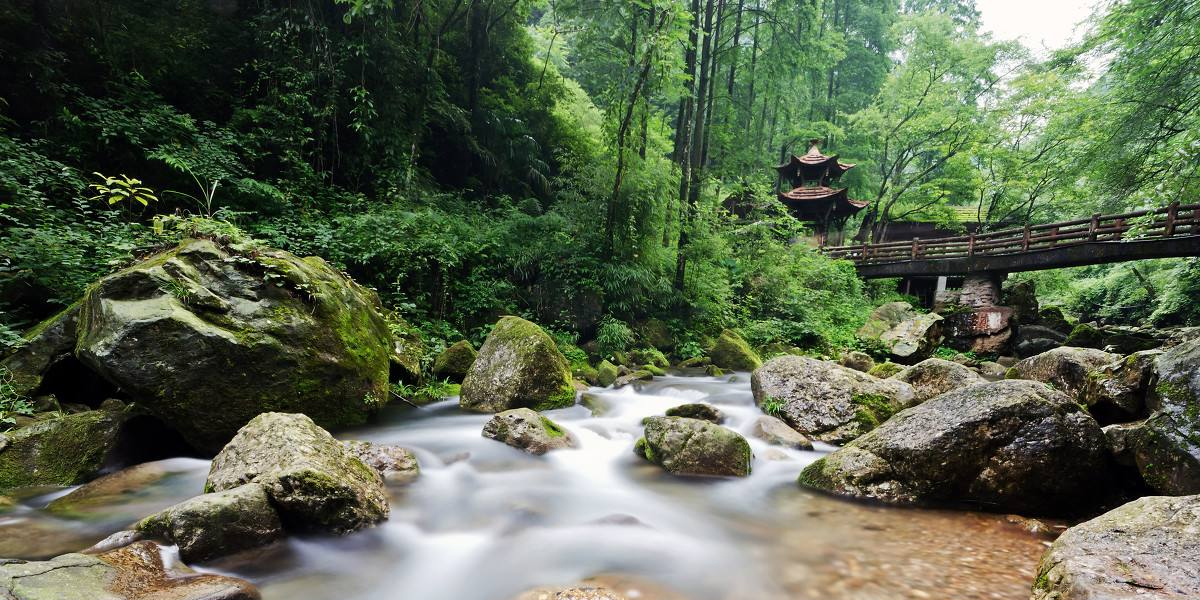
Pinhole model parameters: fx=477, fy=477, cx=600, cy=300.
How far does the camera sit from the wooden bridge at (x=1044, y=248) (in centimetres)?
1220

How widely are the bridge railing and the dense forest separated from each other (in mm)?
761

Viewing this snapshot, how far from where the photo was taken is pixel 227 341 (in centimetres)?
409

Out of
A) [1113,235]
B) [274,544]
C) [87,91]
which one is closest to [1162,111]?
[1113,235]

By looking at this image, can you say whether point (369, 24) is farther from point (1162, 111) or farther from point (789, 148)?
point (789, 148)

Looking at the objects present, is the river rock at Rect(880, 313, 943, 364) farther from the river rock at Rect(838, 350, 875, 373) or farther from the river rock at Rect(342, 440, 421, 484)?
the river rock at Rect(342, 440, 421, 484)

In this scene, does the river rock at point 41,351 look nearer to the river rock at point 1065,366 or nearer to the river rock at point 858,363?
the river rock at point 1065,366

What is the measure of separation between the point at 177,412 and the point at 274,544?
1939 mm

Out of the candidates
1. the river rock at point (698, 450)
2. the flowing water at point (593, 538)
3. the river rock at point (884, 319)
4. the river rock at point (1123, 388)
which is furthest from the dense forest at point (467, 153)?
the river rock at point (1123, 388)

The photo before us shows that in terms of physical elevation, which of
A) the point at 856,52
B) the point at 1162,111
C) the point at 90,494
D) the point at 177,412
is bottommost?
the point at 90,494

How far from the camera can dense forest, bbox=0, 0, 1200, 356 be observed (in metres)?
7.43

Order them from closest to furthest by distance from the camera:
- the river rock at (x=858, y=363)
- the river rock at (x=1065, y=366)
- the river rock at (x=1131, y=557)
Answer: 1. the river rock at (x=1131, y=557)
2. the river rock at (x=1065, y=366)
3. the river rock at (x=858, y=363)

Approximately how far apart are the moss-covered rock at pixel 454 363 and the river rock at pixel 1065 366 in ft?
24.9

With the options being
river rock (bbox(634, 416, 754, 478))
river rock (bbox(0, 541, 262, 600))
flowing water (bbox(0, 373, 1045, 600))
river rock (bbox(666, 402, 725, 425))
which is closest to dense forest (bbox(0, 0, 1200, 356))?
flowing water (bbox(0, 373, 1045, 600))

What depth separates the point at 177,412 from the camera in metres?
3.92
